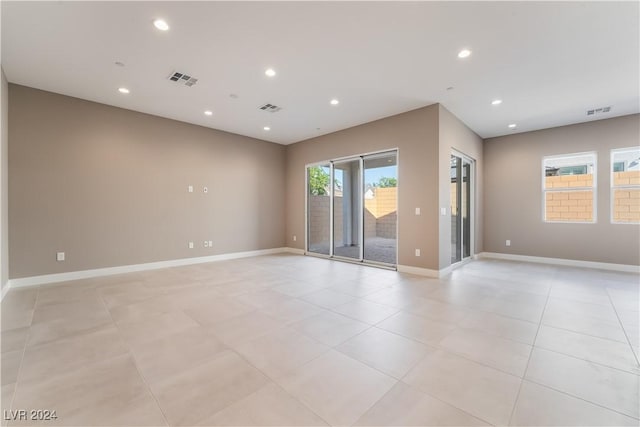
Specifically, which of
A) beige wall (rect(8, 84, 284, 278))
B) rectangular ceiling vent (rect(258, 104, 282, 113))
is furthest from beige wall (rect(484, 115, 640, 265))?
beige wall (rect(8, 84, 284, 278))

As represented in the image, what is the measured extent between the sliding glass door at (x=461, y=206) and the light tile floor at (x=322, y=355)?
2001 mm

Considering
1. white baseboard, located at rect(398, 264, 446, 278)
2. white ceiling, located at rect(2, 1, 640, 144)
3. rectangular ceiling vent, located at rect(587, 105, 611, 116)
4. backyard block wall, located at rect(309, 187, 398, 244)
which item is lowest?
white baseboard, located at rect(398, 264, 446, 278)

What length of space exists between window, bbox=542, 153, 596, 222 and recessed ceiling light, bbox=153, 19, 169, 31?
25.3 feet

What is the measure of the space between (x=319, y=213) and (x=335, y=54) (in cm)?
458

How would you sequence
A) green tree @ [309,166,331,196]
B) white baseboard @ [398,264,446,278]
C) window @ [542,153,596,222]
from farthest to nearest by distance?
1. green tree @ [309,166,331,196]
2. window @ [542,153,596,222]
3. white baseboard @ [398,264,446,278]

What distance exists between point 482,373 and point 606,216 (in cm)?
599

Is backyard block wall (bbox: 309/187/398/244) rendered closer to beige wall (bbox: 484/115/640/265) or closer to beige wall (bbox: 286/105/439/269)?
beige wall (bbox: 286/105/439/269)

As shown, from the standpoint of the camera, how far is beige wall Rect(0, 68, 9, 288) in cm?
367

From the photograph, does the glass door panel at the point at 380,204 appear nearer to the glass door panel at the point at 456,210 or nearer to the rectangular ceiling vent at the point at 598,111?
the glass door panel at the point at 456,210

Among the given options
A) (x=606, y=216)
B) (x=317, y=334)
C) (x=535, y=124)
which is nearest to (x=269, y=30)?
(x=317, y=334)

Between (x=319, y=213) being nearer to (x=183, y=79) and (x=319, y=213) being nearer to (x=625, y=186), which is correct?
(x=183, y=79)

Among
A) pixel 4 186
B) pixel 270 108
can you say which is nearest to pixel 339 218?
pixel 270 108

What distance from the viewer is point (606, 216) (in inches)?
217

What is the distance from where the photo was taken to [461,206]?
6.22 metres
